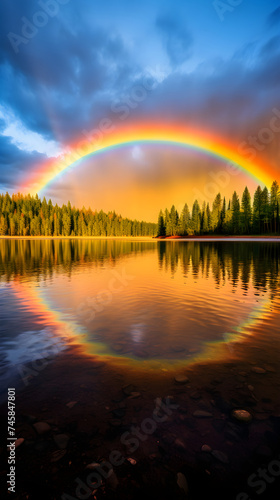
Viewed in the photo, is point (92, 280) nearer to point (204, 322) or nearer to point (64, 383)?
point (204, 322)

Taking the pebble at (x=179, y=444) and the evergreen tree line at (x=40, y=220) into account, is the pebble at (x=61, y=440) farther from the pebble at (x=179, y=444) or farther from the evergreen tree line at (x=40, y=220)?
the evergreen tree line at (x=40, y=220)

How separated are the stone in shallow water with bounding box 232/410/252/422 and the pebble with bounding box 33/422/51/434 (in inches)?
131

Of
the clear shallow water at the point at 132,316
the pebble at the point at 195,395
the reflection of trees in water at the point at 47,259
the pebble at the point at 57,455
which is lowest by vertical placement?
the clear shallow water at the point at 132,316

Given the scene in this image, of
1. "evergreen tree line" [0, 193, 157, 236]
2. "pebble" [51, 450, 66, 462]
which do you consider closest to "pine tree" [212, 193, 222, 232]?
"evergreen tree line" [0, 193, 157, 236]

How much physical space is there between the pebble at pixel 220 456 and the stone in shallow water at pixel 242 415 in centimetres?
86

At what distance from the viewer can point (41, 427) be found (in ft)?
13.0

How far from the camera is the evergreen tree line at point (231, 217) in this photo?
106125mm

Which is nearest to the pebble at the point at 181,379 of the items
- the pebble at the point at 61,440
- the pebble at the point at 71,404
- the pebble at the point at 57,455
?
the pebble at the point at 71,404

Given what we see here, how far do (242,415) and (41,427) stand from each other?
3.58 m

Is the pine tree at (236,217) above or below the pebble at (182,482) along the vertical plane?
above

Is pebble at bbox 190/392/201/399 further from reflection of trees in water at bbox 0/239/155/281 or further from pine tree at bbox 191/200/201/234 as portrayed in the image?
pine tree at bbox 191/200/201/234

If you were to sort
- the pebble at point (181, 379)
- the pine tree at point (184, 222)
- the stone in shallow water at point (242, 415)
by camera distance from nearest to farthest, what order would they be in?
the stone in shallow water at point (242, 415) < the pebble at point (181, 379) < the pine tree at point (184, 222)

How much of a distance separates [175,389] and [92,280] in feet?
45.4

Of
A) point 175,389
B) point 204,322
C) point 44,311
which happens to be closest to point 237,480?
point 175,389
